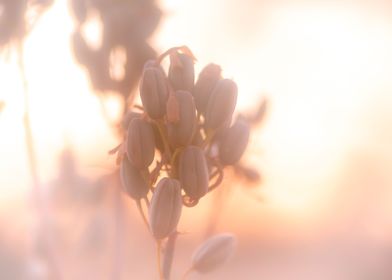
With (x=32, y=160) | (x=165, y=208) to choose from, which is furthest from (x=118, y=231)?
(x=165, y=208)

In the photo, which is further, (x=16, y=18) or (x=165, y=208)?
(x=16, y=18)

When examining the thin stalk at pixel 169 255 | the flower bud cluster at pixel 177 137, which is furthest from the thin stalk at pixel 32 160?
the thin stalk at pixel 169 255

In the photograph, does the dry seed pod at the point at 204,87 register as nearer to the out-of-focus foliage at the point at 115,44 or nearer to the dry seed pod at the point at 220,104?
the dry seed pod at the point at 220,104

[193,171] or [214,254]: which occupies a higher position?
[193,171]

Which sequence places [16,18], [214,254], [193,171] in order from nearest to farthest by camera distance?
[193,171] < [214,254] < [16,18]

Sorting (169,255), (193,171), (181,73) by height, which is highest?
Answer: (181,73)

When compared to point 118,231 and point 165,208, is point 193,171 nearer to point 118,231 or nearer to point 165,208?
point 165,208

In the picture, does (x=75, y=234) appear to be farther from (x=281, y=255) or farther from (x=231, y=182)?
(x=281, y=255)
